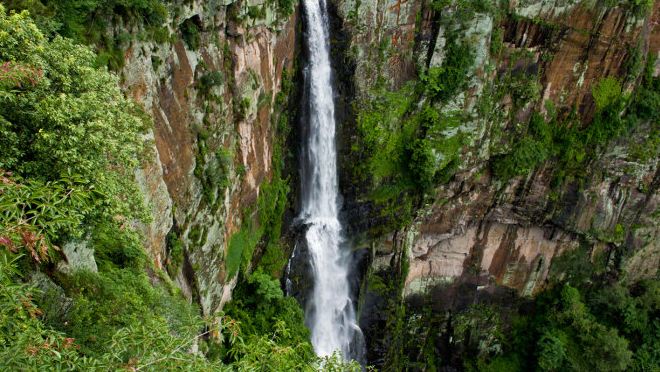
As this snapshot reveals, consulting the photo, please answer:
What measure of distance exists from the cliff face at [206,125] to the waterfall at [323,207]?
2.02 metres

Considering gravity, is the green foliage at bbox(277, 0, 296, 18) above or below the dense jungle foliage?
above

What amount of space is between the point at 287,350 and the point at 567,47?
1763cm

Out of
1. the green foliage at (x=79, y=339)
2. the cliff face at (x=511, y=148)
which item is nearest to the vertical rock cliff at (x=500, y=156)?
the cliff face at (x=511, y=148)

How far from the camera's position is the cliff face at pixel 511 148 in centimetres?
1708

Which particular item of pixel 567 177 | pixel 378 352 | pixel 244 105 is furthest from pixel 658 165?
pixel 244 105

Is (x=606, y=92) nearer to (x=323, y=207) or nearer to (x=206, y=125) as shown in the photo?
(x=323, y=207)

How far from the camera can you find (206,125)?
10906 mm

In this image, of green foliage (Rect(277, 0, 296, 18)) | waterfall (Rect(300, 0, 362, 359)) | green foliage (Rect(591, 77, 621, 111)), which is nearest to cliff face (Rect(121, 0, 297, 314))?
green foliage (Rect(277, 0, 296, 18))

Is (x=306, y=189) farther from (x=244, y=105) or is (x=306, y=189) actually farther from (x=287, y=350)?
(x=287, y=350)

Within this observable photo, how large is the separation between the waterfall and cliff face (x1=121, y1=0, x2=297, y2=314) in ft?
6.63

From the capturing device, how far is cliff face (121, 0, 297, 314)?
881cm

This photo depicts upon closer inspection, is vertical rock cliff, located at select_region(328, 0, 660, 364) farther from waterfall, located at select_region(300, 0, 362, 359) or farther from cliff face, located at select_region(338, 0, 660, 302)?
waterfall, located at select_region(300, 0, 362, 359)

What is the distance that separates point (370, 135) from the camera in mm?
17953

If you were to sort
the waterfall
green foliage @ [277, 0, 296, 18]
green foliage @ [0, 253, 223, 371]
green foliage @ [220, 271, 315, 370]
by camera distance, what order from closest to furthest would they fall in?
green foliage @ [0, 253, 223, 371]
green foliage @ [220, 271, 315, 370]
green foliage @ [277, 0, 296, 18]
the waterfall
